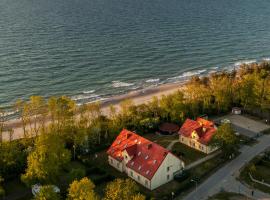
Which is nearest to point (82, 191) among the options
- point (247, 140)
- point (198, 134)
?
point (198, 134)

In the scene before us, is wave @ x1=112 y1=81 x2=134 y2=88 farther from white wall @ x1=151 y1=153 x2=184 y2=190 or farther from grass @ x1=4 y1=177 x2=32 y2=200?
grass @ x1=4 y1=177 x2=32 y2=200

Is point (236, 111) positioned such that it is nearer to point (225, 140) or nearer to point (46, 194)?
point (225, 140)

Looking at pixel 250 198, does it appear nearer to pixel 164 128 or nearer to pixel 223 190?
pixel 223 190

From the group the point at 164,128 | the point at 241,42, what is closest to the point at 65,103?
the point at 164,128

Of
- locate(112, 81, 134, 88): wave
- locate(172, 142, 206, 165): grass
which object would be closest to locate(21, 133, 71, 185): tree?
locate(172, 142, 206, 165): grass

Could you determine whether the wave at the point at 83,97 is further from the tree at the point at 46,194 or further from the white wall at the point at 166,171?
the tree at the point at 46,194

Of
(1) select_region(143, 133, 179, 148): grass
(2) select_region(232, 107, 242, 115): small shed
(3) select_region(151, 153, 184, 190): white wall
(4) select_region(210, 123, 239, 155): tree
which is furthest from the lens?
(2) select_region(232, 107, 242, 115): small shed

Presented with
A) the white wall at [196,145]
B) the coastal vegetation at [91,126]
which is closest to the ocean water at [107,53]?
Answer: the coastal vegetation at [91,126]
